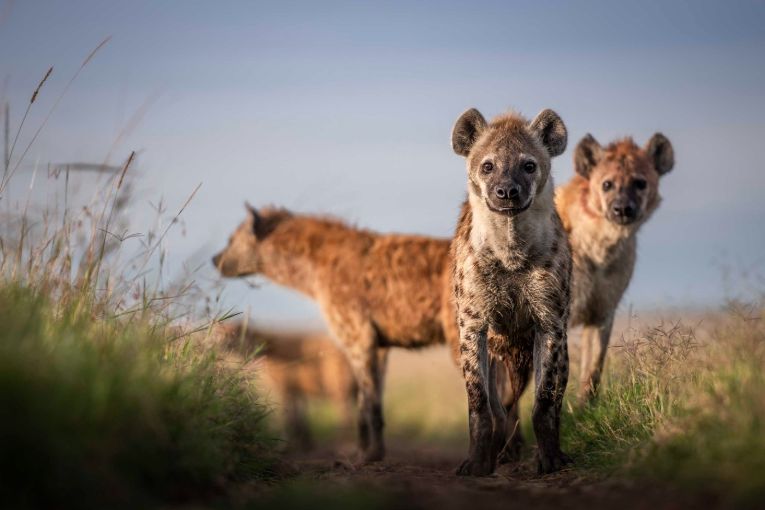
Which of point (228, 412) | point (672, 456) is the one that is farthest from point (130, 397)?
point (672, 456)

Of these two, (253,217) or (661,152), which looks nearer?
(661,152)

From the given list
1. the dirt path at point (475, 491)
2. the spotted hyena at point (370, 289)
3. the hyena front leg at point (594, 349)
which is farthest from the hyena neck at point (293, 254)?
the dirt path at point (475, 491)

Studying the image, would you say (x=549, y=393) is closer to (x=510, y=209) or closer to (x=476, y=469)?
(x=476, y=469)

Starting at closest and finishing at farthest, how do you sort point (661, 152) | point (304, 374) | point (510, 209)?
point (510, 209) → point (661, 152) → point (304, 374)

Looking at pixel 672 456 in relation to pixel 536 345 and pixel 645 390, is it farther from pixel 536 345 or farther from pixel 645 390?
pixel 536 345

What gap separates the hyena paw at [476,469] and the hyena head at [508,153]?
1.52m

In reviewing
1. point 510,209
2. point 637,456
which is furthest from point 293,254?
point 637,456

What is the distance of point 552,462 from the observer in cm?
570

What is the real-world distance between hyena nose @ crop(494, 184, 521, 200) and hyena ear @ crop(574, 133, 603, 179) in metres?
2.97

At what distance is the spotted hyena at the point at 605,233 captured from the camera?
8.00 metres

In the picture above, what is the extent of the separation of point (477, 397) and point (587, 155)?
11.4ft

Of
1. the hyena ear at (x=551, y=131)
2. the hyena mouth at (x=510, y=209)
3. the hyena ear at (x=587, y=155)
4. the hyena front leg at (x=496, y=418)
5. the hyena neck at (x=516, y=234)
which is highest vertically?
the hyena ear at (x=587, y=155)

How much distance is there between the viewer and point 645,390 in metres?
5.70

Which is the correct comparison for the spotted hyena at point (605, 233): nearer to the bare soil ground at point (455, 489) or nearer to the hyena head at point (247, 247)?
the bare soil ground at point (455, 489)
